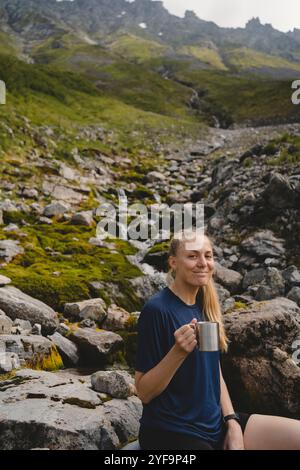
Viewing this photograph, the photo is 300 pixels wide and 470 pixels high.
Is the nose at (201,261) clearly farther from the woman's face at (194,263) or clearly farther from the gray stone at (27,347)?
the gray stone at (27,347)

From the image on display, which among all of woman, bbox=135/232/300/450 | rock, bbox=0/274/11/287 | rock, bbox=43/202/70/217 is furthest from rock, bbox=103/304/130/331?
rock, bbox=43/202/70/217

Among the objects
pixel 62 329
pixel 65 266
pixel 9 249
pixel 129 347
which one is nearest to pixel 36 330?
pixel 62 329

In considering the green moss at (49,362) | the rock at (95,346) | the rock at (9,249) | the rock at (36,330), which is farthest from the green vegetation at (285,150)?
the green moss at (49,362)

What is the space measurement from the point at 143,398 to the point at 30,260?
10046 mm

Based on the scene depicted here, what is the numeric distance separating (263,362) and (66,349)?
12.3 feet

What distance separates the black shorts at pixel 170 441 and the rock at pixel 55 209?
15147 millimetres

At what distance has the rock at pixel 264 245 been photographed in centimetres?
1426

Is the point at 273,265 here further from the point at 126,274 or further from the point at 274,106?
the point at 274,106

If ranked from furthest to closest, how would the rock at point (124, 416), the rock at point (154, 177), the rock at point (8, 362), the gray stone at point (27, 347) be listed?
the rock at point (154, 177)
the gray stone at point (27, 347)
the rock at point (8, 362)
the rock at point (124, 416)

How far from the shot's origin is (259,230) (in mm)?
15711

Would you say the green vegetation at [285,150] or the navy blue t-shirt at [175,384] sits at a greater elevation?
the green vegetation at [285,150]

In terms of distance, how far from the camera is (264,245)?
14.7 m

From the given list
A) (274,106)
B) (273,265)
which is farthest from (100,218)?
(274,106)

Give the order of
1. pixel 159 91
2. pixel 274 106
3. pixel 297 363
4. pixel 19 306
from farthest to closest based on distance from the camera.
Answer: pixel 159 91, pixel 274 106, pixel 19 306, pixel 297 363
